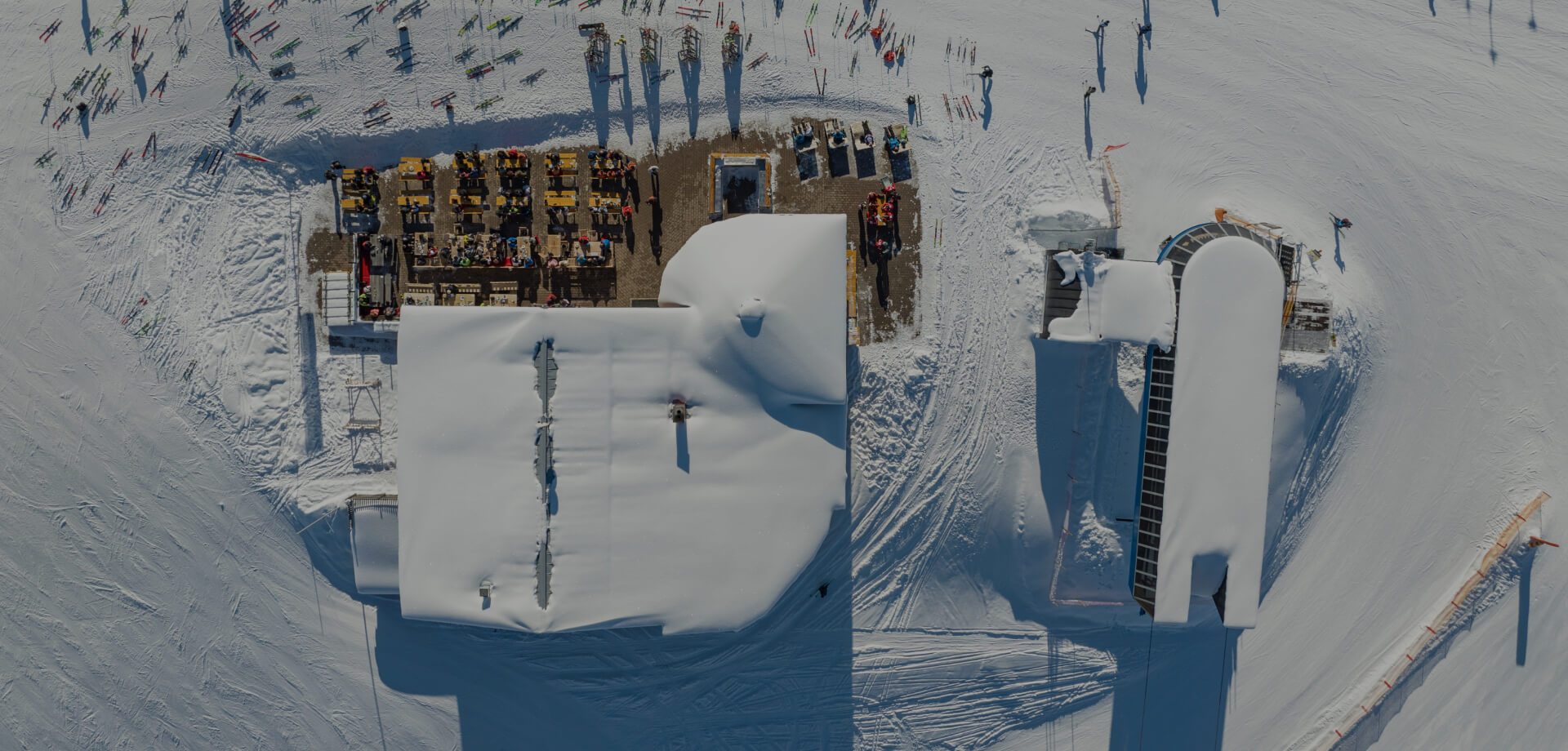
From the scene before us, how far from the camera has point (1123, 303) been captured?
1628 centimetres

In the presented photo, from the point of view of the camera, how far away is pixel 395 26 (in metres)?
18.0

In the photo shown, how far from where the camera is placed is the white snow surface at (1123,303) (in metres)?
16.2

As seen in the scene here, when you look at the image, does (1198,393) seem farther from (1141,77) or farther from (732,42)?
(732,42)

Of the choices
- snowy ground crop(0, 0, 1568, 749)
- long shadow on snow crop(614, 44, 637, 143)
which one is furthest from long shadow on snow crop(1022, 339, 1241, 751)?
long shadow on snow crop(614, 44, 637, 143)

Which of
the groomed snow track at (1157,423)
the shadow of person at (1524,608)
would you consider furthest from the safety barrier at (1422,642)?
the groomed snow track at (1157,423)

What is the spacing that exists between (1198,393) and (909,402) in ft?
20.4

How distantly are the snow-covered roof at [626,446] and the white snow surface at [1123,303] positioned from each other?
542 cm

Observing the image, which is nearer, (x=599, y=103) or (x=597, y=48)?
(x=597, y=48)

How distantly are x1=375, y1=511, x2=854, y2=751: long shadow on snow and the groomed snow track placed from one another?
265 inches

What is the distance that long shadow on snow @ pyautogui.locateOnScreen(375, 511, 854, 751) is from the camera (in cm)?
1794

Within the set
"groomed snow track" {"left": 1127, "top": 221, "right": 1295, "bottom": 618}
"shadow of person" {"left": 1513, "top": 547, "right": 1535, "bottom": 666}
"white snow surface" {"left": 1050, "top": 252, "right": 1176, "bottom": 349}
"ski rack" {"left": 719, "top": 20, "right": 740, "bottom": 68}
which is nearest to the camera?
"white snow surface" {"left": 1050, "top": 252, "right": 1176, "bottom": 349}

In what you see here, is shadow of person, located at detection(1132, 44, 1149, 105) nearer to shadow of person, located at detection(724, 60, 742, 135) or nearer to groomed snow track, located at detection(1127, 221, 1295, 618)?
groomed snow track, located at detection(1127, 221, 1295, 618)

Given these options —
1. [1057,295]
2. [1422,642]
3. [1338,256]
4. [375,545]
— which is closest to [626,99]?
[1057,295]

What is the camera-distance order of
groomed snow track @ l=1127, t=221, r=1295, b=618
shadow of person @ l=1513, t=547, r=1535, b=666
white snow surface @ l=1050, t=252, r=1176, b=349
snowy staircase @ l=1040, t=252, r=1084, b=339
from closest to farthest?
white snow surface @ l=1050, t=252, r=1176, b=349 → groomed snow track @ l=1127, t=221, r=1295, b=618 → snowy staircase @ l=1040, t=252, r=1084, b=339 → shadow of person @ l=1513, t=547, r=1535, b=666
